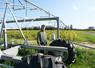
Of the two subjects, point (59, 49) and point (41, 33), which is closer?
point (59, 49)

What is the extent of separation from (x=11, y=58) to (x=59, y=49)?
1.58m

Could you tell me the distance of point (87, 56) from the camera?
10594 mm

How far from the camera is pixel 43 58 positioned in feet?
12.7

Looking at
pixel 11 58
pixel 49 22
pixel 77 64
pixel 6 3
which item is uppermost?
pixel 6 3

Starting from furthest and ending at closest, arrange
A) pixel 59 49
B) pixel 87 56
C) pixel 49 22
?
pixel 87 56 < pixel 49 22 < pixel 59 49

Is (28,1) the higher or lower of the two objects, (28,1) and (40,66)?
the higher

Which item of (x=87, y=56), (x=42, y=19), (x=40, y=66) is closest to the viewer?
(x=40, y=66)

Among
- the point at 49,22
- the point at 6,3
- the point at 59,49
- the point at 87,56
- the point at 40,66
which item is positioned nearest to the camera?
the point at 40,66

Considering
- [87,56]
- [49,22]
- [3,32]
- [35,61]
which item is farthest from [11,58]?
[87,56]

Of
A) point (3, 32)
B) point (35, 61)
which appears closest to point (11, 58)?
point (35, 61)

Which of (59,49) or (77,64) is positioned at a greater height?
(59,49)

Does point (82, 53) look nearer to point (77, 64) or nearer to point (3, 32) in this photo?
point (77, 64)

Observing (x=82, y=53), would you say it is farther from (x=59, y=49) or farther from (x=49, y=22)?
(x=59, y=49)

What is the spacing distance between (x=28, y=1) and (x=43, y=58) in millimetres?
4557
